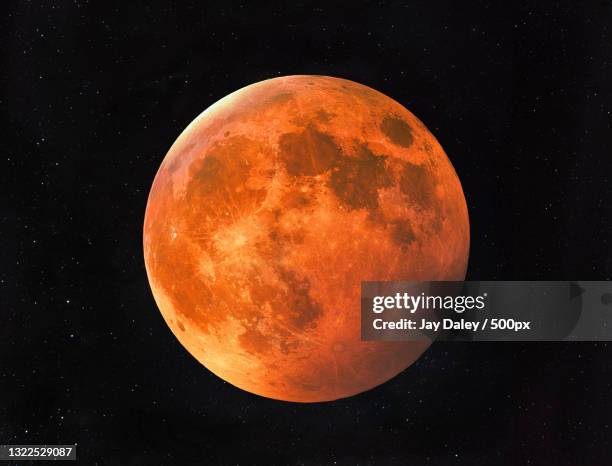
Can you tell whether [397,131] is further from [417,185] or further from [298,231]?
[298,231]

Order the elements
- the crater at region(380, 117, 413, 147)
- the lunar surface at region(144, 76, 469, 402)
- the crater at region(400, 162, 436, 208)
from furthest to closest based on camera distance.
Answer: the crater at region(380, 117, 413, 147) → the crater at region(400, 162, 436, 208) → the lunar surface at region(144, 76, 469, 402)

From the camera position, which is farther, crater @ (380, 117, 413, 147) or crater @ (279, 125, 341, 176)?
crater @ (380, 117, 413, 147)

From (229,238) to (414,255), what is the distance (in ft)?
4.79

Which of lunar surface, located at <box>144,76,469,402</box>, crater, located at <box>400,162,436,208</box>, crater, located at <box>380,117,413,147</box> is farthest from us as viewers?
crater, located at <box>380,117,413,147</box>

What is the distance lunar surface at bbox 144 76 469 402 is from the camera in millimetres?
5223

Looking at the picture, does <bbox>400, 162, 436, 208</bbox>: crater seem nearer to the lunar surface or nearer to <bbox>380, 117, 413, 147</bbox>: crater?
the lunar surface

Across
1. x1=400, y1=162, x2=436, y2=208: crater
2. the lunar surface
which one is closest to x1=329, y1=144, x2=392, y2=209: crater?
the lunar surface

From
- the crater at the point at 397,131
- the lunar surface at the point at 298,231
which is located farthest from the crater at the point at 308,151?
the crater at the point at 397,131

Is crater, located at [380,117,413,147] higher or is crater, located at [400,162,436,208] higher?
crater, located at [380,117,413,147]

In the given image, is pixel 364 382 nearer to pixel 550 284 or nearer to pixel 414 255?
pixel 414 255

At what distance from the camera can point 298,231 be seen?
17.1 ft

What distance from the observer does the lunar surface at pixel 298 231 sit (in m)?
5.22

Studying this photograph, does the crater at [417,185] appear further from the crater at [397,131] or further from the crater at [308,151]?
the crater at [308,151]

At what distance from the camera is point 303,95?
5.83 m
